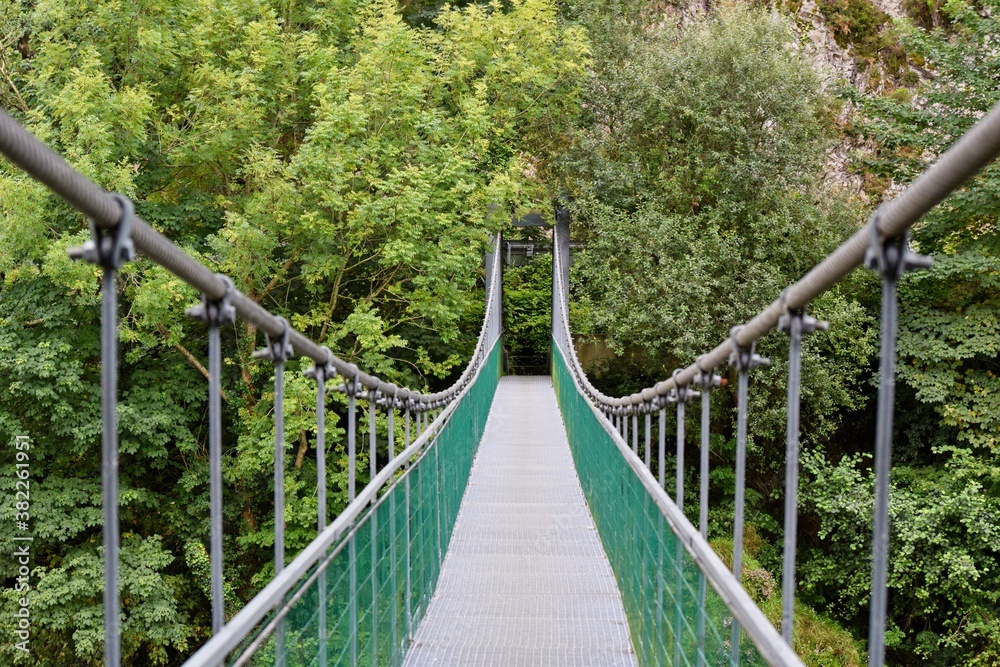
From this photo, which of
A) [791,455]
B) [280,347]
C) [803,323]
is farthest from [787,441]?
[280,347]

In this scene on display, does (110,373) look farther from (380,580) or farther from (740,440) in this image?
(380,580)

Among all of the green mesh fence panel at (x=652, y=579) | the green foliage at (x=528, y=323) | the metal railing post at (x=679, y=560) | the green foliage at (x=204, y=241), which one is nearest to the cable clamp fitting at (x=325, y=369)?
the metal railing post at (x=679, y=560)

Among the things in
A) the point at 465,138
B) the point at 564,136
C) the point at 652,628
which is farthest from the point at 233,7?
the point at 652,628

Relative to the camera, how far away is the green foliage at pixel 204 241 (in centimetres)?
956

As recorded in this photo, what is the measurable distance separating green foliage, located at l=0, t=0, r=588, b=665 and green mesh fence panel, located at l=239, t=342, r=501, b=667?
5.45m

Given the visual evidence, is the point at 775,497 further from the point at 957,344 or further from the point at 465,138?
the point at 465,138

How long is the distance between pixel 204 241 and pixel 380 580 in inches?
358

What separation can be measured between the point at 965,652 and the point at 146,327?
8.99 meters

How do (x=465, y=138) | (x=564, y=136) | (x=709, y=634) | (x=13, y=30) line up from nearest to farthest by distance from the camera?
(x=709, y=634) < (x=13, y=30) < (x=465, y=138) < (x=564, y=136)

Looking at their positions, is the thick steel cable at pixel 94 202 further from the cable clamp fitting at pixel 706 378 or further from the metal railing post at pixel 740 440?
the cable clamp fitting at pixel 706 378

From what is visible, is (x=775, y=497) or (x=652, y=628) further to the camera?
(x=775, y=497)

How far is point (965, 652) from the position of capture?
9.60m

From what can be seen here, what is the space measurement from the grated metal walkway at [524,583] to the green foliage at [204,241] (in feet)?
11.9

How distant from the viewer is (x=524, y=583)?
14.8ft
